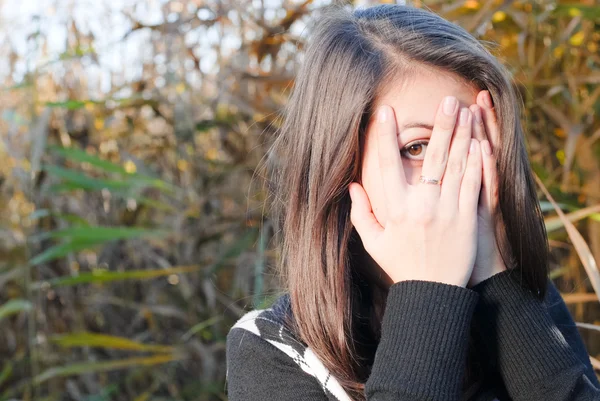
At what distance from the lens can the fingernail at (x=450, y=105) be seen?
103 centimetres

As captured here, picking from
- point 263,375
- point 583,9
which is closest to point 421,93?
point 263,375

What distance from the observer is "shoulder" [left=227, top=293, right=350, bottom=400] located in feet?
3.47

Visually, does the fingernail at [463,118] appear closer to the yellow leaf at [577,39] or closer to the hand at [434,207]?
the hand at [434,207]

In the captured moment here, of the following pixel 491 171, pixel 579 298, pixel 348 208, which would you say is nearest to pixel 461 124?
pixel 491 171

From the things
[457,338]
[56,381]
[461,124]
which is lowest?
[56,381]

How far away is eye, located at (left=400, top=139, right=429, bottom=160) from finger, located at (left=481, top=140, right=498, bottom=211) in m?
0.09

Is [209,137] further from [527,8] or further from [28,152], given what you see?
[527,8]

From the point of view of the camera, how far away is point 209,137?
229cm

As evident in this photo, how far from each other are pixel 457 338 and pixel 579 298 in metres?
0.63

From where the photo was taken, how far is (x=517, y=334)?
108cm

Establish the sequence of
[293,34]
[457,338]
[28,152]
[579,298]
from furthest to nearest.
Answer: [28,152] → [293,34] → [579,298] → [457,338]

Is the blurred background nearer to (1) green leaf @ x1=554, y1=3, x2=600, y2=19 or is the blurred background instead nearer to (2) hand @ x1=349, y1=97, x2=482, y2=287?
(1) green leaf @ x1=554, y1=3, x2=600, y2=19

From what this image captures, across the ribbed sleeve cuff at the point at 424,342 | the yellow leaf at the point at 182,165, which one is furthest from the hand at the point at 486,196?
the yellow leaf at the point at 182,165

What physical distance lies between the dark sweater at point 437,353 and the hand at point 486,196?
0.07 ft
